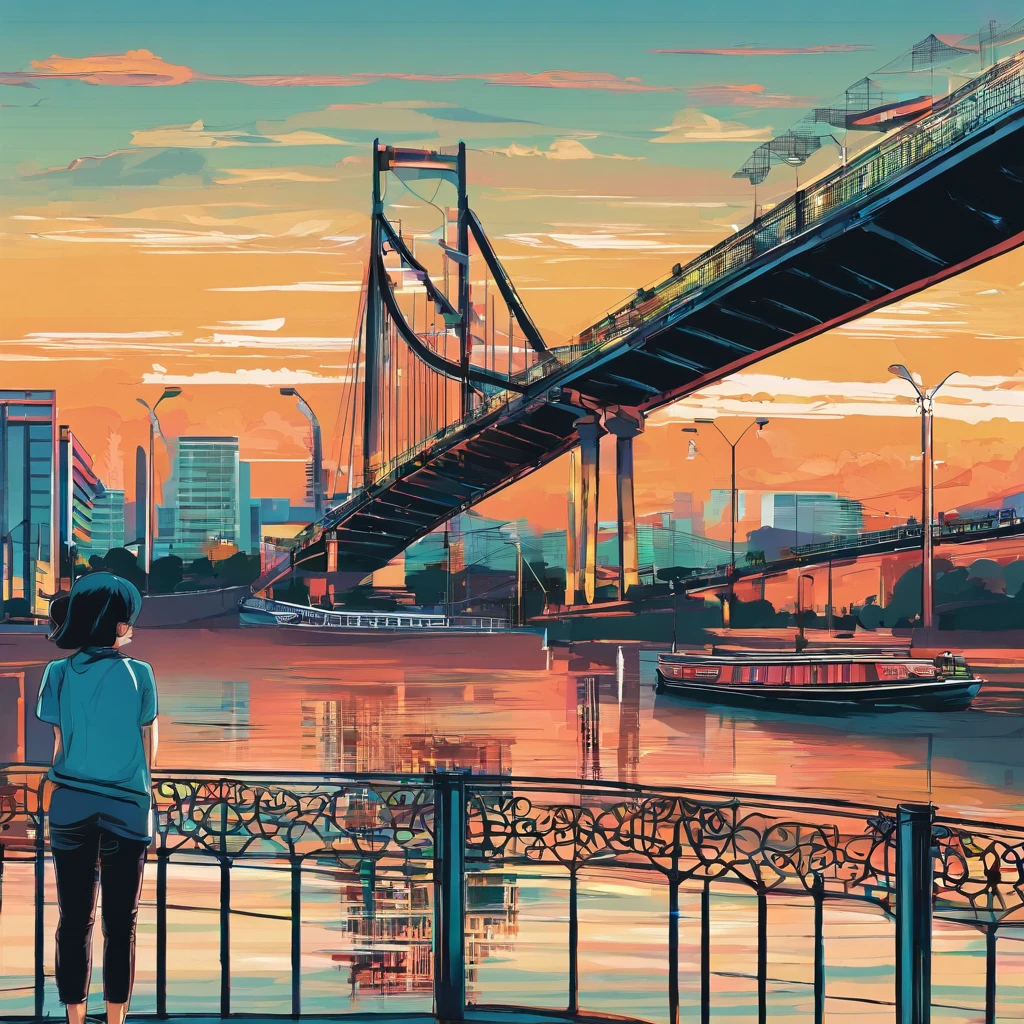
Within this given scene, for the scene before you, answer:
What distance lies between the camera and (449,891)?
14.5 feet

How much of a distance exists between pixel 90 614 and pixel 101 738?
335mm

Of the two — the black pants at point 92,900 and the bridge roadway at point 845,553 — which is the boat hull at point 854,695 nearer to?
the bridge roadway at point 845,553

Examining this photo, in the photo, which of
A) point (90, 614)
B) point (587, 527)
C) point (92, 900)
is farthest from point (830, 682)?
point (90, 614)

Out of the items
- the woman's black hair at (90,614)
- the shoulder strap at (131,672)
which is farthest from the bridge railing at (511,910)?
the woman's black hair at (90,614)

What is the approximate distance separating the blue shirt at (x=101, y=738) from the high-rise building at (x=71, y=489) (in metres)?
66.1

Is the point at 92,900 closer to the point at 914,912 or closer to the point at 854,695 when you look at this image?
the point at 914,912

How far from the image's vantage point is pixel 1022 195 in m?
25.0

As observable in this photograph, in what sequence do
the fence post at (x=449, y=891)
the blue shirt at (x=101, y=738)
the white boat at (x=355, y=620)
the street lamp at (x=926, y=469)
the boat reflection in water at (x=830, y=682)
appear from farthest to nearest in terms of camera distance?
1. the white boat at (x=355, y=620)
2. the street lamp at (x=926, y=469)
3. the boat reflection in water at (x=830, y=682)
4. the fence post at (x=449, y=891)
5. the blue shirt at (x=101, y=738)

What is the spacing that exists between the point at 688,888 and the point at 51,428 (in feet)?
299

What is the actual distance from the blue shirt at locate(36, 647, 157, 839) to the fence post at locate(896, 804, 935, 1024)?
2156mm

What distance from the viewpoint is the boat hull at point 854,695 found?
28.3m

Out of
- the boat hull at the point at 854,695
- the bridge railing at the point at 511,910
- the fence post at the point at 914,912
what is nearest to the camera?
the fence post at the point at 914,912

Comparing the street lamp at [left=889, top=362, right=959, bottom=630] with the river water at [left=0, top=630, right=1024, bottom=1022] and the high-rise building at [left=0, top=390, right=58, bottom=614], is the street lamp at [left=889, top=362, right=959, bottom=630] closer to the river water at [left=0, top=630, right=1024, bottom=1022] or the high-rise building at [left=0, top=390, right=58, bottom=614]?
the river water at [left=0, top=630, right=1024, bottom=1022]

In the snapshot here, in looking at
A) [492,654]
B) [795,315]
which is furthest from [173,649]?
[795,315]
